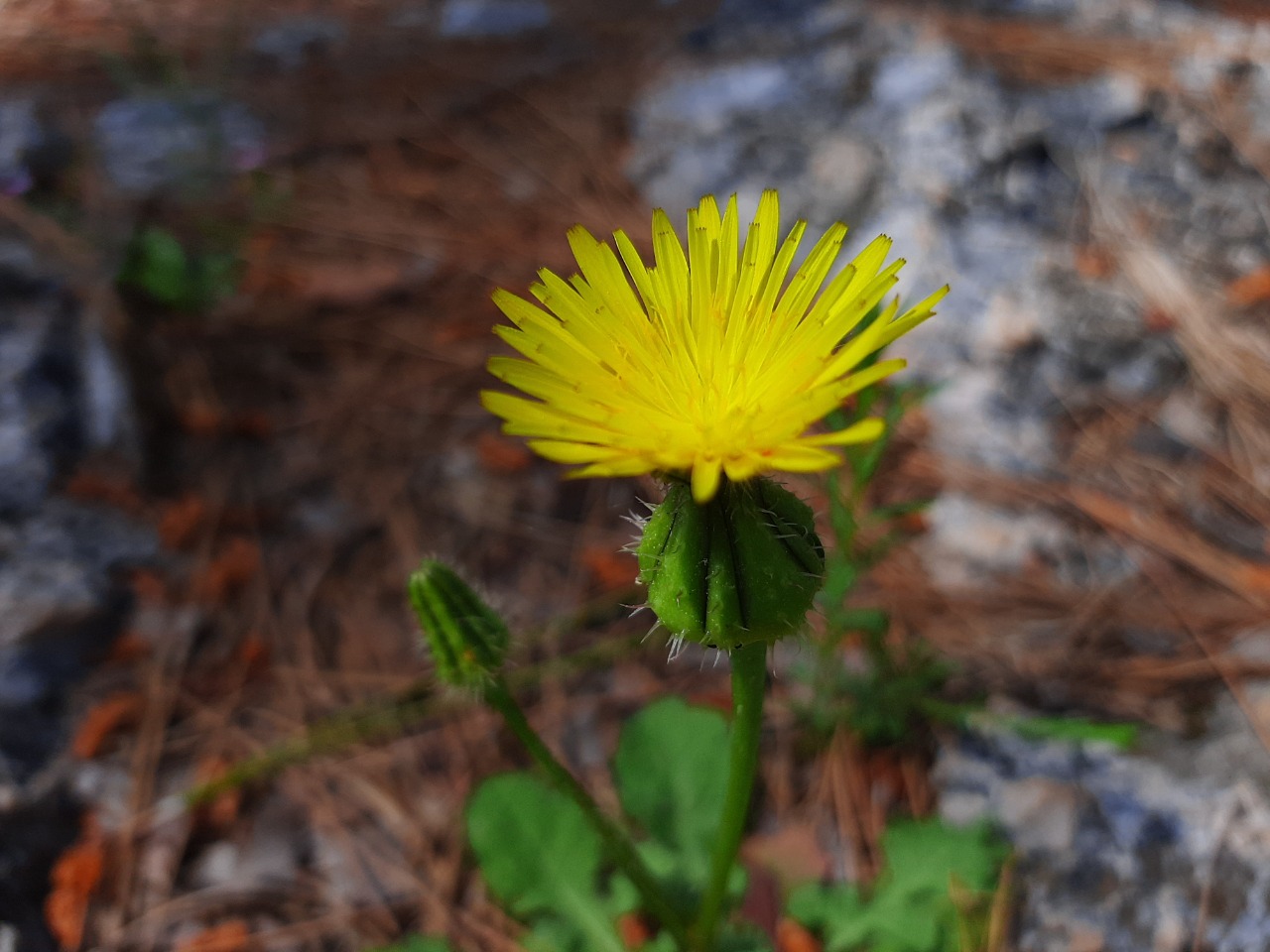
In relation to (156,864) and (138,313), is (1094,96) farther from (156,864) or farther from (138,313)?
(156,864)

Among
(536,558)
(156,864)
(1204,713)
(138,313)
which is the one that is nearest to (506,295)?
(536,558)

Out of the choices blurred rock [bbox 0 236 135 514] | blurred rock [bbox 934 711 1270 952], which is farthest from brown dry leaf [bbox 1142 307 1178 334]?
blurred rock [bbox 0 236 135 514]

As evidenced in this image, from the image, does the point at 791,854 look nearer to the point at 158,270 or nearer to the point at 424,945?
the point at 424,945

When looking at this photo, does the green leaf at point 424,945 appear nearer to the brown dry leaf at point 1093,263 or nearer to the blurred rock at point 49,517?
the blurred rock at point 49,517

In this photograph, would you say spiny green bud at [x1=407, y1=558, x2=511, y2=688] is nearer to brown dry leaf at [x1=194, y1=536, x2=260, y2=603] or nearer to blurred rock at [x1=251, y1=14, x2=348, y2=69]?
brown dry leaf at [x1=194, y1=536, x2=260, y2=603]

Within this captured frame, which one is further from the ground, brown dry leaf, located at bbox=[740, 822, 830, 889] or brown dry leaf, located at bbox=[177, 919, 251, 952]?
brown dry leaf, located at bbox=[740, 822, 830, 889]
